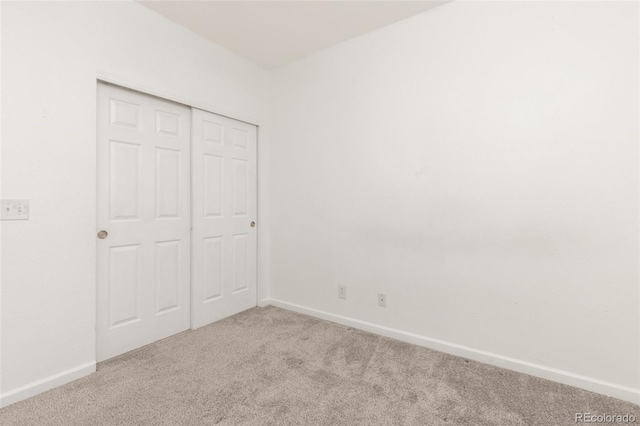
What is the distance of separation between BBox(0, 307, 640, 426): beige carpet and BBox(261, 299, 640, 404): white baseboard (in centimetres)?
Result: 6

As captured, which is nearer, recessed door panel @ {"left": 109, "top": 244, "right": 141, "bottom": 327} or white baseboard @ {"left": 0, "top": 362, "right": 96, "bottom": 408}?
white baseboard @ {"left": 0, "top": 362, "right": 96, "bottom": 408}

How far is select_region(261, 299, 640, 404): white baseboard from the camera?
1.79 meters

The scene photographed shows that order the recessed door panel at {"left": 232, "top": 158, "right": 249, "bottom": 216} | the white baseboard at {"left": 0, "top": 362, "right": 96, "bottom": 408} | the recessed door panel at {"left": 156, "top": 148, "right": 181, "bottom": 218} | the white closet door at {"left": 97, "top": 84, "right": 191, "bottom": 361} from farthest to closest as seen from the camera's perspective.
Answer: the recessed door panel at {"left": 232, "top": 158, "right": 249, "bottom": 216}
the recessed door panel at {"left": 156, "top": 148, "right": 181, "bottom": 218}
the white closet door at {"left": 97, "top": 84, "right": 191, "bottom": 361}
the white baseboard at {"left": 0, "top": 362, "right": 96, "bottom": 408}

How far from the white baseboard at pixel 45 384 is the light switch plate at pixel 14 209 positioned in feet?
3.30

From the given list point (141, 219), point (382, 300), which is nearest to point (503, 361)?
point (382, 300)

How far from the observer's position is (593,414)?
164 centimetres

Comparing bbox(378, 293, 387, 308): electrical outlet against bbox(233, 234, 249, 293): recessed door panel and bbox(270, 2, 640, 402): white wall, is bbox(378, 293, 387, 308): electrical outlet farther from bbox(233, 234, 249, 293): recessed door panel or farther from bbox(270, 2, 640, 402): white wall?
bbox(233, 234, 249, 293): recessed door panel

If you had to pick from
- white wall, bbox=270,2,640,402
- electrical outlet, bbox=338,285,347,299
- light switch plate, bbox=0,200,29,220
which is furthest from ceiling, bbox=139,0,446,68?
electrical outlet, bbox=338,285,347,299

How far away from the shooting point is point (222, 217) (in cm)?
300

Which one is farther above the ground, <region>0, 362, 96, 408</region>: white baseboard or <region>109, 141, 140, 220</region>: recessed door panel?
<region>109, 141, 140, 220</region>: recessed door panel

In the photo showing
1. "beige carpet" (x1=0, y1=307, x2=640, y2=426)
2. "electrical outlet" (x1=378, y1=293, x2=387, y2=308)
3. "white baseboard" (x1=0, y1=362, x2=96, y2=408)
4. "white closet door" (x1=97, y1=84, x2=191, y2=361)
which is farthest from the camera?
"electrical outlet" (x1=378, y1=293, x2=387, y2=308)

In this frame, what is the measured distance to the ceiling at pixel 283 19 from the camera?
2.30m

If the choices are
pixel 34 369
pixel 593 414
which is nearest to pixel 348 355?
pixel 593 414

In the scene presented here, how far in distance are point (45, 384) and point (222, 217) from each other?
169 centimetres
